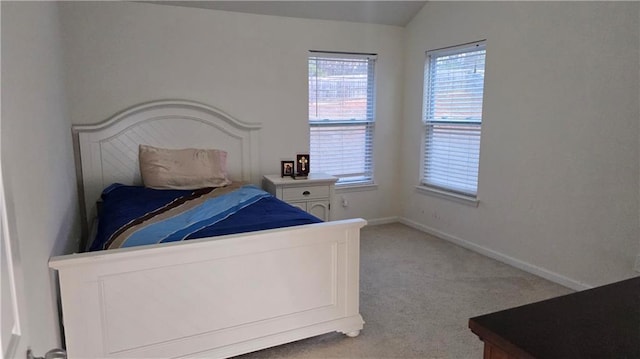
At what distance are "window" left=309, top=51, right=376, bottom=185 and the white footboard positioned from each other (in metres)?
2.27

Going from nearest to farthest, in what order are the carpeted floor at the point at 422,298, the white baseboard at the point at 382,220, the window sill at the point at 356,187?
the carpeted floor at the point at 422,298 → the window sill at the point at 356,187 → the white baseboard at the point at 382,220

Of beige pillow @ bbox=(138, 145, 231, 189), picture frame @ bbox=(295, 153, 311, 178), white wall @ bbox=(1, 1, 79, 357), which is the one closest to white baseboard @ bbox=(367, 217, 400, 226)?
picture frame @ bbox=(295, 153, 311, 178)

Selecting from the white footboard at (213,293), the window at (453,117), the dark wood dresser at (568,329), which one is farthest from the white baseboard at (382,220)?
the dark wood dresser at (568,329)

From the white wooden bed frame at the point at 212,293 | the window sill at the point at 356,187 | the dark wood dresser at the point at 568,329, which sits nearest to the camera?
the dark wood dresser at the point at 568,329

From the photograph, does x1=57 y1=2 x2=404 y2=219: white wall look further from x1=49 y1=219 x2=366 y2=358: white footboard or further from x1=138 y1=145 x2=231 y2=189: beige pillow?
x1=49 y1=219 x2=366 y2=358: white footboard

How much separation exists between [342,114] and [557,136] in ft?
6.95

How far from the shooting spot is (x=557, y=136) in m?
3.18

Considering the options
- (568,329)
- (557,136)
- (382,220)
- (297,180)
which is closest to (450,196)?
(382,220)

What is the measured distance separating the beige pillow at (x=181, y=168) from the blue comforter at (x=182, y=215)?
0.44 ft

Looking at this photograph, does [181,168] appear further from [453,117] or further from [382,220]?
[453,117]

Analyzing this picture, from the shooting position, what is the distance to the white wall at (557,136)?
2777mm

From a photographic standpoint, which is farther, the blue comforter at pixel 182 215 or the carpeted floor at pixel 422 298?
the carpeted floor at pixel 422 298

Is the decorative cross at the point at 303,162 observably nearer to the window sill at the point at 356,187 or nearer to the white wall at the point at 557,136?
the window sill at the point at 356,187

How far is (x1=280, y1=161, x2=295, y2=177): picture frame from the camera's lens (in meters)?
4.11
